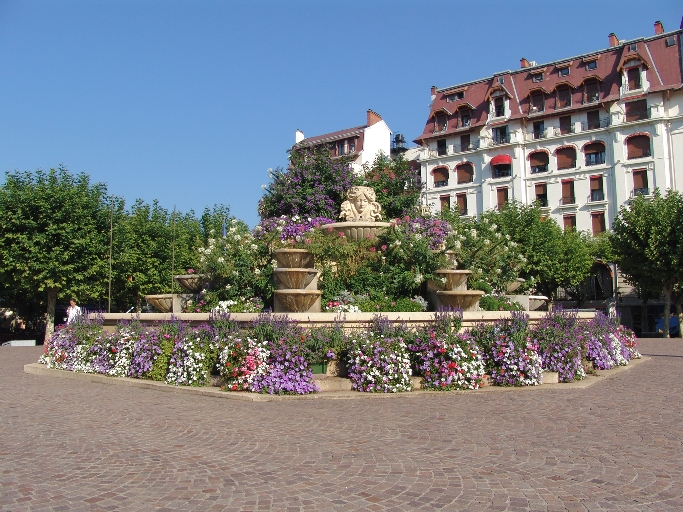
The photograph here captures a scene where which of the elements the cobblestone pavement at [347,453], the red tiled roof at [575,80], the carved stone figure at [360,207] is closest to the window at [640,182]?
the red tiled roof at [575,80]

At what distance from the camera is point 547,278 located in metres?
36.9

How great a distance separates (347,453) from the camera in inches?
222

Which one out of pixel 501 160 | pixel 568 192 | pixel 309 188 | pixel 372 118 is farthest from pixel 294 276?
pixel 372 118

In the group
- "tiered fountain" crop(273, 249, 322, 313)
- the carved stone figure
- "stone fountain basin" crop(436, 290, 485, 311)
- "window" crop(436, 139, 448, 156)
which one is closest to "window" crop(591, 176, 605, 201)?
"window" crop(436, 139, 448, 156)

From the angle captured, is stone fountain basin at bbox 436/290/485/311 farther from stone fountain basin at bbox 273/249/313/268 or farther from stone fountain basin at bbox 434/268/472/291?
stone fountain basin at bbox 273/249/313/268

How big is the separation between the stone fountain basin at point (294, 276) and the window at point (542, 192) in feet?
126

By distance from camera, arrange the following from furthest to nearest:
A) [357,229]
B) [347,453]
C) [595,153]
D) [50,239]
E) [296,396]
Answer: [595,153]
[50,239]
[357,229]
[296,396]
[347,453]

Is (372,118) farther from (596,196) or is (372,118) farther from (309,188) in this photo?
(309,188)

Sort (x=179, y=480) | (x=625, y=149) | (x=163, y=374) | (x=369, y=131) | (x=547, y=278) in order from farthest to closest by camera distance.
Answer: (x=369, y=131) < (x=625, y=149) < (x=547, y=278) < (x=163, y=374) < (x=179, y=480)

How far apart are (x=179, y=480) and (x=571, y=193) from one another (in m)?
45.2

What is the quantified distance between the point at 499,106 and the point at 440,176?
7.63 meters

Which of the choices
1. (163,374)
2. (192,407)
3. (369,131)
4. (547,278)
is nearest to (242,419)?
(192,407)

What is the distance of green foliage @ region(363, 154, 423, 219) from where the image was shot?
19.8m

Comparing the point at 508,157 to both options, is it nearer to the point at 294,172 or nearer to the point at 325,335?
the point at 294,172
